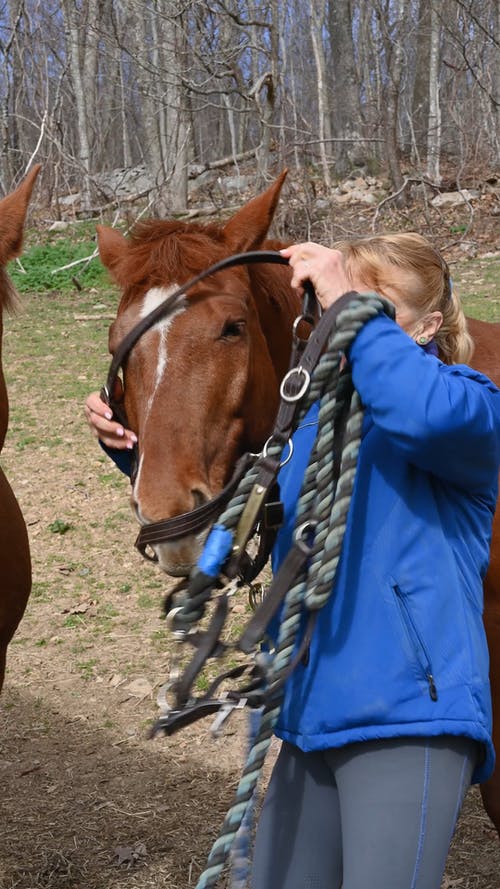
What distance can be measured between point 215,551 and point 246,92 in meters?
9.99

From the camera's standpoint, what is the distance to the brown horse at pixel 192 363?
1.75 metres

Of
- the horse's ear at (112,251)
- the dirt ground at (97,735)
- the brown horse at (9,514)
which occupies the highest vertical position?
the horse's ear at (112,251)

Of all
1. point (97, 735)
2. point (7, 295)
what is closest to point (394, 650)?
point (7, 295)

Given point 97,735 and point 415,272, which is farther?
point 97,735

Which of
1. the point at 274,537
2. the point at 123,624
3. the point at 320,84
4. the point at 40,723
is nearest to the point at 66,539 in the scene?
the point at 123,624

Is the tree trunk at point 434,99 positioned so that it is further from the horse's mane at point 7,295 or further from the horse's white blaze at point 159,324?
the horse's white blaze at point 159,324

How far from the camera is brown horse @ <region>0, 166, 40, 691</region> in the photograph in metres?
3.22

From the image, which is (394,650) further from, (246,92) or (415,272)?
(246,92)

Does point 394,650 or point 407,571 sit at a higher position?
point 407,571

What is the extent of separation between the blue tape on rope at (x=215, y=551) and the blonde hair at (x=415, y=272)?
0.67 meters

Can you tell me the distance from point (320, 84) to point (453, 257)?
6014mm

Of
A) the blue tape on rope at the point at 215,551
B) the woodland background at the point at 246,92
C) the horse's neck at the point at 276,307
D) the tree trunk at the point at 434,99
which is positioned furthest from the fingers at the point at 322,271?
the tree trunk at the point at 434,99

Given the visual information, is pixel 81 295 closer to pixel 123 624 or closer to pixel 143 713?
pixel 123 624

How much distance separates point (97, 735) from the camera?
4.05 meters
